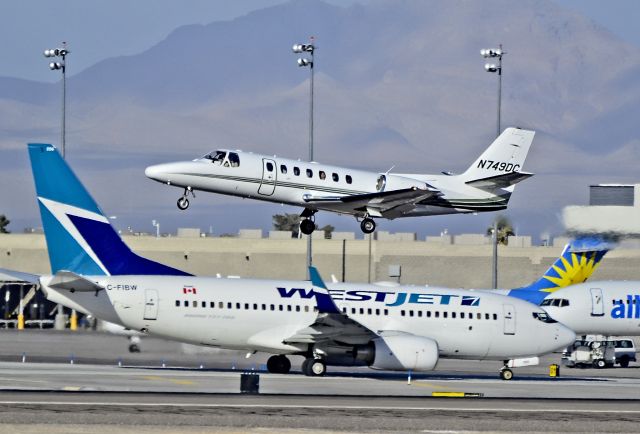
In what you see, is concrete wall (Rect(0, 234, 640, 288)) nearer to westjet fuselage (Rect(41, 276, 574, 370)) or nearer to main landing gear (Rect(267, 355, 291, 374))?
westjet fuselage (Rect(41, 276, 574, 370))

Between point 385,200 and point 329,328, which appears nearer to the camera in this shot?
point 385,200

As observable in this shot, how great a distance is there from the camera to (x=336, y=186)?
55562 millimetres

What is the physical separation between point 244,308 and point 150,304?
3898 mm

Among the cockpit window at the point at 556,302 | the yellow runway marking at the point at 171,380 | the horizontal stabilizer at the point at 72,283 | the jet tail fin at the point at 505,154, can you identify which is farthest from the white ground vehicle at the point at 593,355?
the horizontal stabilizer at the point at 72,283

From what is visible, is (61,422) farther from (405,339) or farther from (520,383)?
(520,383)

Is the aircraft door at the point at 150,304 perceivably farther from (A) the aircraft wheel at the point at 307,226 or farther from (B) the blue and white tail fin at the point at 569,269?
(B) the blue and white tail fin at the point at 569,269

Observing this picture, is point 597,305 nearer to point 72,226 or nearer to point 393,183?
point 393,183

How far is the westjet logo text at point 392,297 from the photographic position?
5728cm

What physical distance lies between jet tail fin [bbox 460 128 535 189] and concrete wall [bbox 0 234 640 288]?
40.1m

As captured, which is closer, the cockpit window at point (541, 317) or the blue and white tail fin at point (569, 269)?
the cockpit window at point (541, 317)

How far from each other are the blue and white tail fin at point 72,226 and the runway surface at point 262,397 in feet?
13.9

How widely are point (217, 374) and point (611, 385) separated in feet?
54.8

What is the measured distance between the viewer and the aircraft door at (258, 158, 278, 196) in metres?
54.3

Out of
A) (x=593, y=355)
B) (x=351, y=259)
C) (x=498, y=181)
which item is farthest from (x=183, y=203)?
(x=351, y=259)
